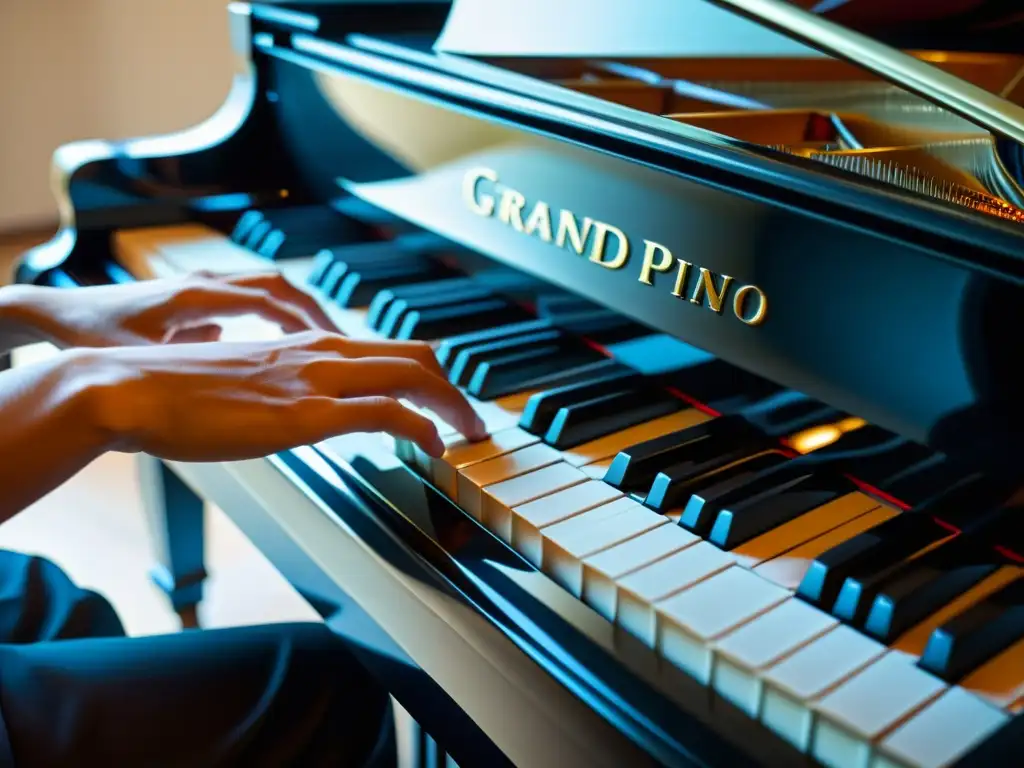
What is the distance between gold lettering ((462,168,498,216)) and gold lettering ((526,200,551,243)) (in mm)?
69

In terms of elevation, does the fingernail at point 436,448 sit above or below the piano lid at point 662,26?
below

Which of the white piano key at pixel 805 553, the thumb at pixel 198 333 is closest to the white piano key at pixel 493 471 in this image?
the white piano key at pixel 805 553

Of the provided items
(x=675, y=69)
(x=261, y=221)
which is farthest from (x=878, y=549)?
(x=261, y=221)

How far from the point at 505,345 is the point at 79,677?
1.65 ft

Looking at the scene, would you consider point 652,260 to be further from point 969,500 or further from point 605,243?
point 969,500

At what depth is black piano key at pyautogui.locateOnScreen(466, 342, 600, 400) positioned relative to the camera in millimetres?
916

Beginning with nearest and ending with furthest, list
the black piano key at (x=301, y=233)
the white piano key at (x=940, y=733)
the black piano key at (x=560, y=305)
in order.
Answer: the white piano key at (x=940, y=733)
the black piano key at (x=560, y=305)
the black piano key at (x=301, y=233)

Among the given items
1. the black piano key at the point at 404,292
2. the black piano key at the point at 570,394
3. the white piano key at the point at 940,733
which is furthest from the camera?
the black piano key at the point at 404,292

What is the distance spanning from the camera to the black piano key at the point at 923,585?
1.94 feet

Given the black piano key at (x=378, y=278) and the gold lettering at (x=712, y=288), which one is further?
the black piano key at (x=378, y=278)

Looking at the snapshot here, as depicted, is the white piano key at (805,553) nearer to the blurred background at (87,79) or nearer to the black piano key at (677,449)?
the black piano key at (677,449)

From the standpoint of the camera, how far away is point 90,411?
722mm

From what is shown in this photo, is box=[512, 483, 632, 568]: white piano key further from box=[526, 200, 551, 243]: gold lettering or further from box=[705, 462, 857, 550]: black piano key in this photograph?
box=[526, 200, 551, 243]: gold lettering

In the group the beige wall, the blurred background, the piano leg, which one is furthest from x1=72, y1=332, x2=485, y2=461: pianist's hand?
the beige wall
